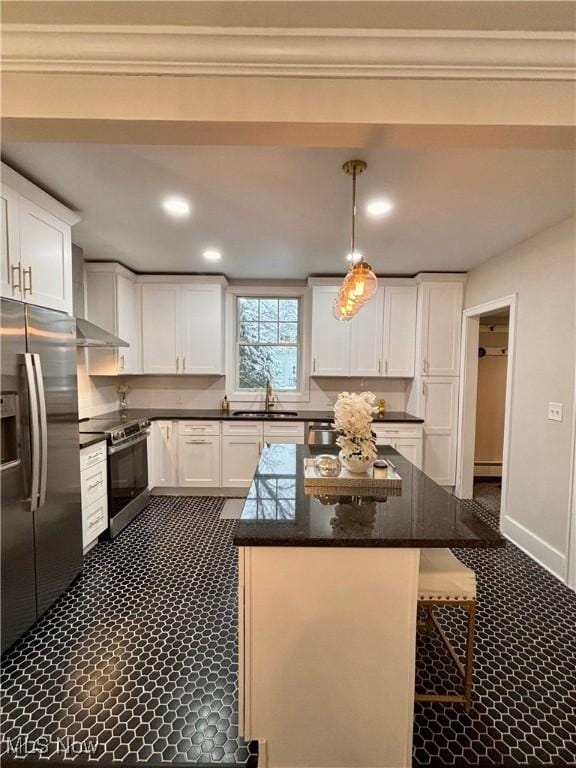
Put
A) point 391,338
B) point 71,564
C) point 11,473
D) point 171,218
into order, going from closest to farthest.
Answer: point 11,473
point 71,564
point 171,218
point 391,338

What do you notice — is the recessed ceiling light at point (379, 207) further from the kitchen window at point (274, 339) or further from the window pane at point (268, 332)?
the window pane at point (268, 332)

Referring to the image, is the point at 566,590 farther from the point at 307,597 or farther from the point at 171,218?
the point at 171,218

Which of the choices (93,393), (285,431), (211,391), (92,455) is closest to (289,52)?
(92,455)

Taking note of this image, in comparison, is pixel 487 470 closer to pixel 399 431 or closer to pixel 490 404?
pixel 490 404

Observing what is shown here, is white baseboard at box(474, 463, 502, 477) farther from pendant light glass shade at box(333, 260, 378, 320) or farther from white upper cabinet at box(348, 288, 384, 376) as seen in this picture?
pendant light glass shade at box(333, 260, 378, 320)

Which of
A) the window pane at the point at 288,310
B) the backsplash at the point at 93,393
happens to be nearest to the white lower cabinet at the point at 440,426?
the window pane at the point at 288,310

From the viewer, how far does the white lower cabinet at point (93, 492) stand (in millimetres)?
2629

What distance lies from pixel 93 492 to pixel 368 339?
3226mm

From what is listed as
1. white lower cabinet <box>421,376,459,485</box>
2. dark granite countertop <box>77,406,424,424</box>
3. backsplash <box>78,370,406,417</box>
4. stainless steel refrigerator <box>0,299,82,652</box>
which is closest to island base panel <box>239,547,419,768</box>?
stainless steel refrigerator <box>0,299,82,652</box>

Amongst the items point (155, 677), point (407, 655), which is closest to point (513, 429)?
point (407, 655)

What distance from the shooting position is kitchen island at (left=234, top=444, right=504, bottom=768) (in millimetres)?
1287

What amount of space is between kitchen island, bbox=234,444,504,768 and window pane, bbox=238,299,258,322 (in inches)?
143

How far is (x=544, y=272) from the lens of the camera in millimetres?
2762

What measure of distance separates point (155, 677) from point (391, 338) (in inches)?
147
